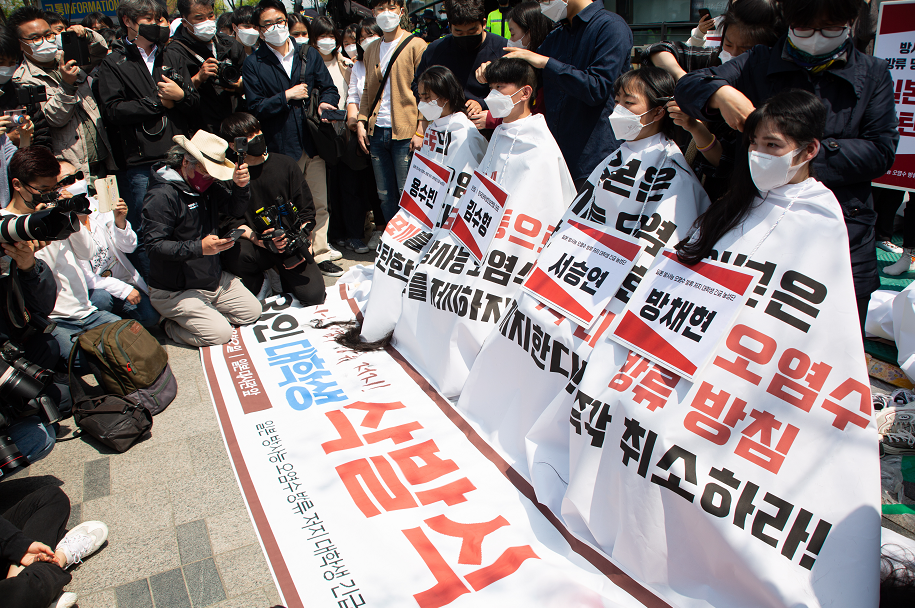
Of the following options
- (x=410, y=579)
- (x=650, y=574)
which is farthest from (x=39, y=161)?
(x=650, y=574)

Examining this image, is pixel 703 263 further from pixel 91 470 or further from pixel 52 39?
pixel 52 39

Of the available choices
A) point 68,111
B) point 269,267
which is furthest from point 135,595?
point 68,111

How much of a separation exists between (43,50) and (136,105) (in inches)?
29.7

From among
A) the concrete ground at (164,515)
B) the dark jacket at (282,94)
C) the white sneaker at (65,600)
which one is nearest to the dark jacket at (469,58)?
the dark jacket at (282,94)

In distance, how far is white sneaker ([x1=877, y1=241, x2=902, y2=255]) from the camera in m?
5.05

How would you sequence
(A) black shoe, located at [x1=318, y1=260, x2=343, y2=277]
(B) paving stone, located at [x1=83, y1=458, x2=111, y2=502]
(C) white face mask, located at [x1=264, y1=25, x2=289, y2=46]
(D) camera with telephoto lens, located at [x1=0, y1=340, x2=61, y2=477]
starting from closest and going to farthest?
(D) camera with telephoto lens, located at [x1=0, y1=340, x2=61, y2=477] < (B) paving stone, located at [x1=83, y1=458, x2=111, y2=502] < (C) white face mask, located at [x1=264, y1=25, x2=289, y2=46] < (A) black shoe, located at [x1=318, y1=260, x2=343, y2=277]

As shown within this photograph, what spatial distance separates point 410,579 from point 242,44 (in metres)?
4.94

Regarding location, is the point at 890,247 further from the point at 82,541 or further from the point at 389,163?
the point at 82,541

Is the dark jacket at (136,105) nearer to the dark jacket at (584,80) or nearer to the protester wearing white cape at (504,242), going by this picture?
the protester wearing white cape at (504,242)

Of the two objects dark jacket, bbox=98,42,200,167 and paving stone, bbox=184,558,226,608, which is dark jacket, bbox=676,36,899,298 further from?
dark jacket, bbox=98,42,200,167

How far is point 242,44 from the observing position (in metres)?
5.39

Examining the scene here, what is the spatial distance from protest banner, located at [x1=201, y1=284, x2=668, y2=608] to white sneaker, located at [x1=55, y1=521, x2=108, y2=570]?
1.86 feet

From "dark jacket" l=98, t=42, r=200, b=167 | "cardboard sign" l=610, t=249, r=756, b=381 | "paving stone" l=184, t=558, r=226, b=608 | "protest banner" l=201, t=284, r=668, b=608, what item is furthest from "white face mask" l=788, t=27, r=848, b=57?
"dark jacket" l=98, t=42, r=200, b=167

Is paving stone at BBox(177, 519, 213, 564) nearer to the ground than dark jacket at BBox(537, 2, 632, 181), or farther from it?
nearer to the ground
